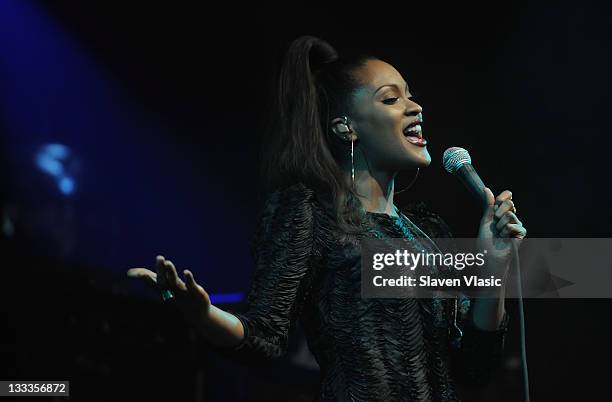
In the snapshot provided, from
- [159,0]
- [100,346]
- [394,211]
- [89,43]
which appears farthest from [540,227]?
[89,43]

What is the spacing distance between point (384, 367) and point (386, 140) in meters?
0.53

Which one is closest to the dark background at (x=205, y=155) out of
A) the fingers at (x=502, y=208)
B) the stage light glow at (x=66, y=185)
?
the stage light glow at (x=66, y=185)

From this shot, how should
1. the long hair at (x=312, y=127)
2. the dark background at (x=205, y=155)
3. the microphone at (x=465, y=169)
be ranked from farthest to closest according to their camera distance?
the dark background at (x=205, y=155) → the long hair at (x=312, y=127) → the microphone at (x=465, y=169)

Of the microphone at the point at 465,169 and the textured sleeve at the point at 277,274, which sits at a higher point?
the microphone at the point at 465,169

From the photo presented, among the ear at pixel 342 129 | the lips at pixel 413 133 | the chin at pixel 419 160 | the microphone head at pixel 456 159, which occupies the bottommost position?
the microphone head at pixel 456 159

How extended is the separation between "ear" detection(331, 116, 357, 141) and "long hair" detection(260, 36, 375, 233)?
0.02 metres

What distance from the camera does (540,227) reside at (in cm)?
278

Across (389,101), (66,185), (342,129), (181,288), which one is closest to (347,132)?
(342,129)

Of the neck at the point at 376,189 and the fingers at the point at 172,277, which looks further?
the neck at the point at 376,189

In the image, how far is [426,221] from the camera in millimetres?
1734

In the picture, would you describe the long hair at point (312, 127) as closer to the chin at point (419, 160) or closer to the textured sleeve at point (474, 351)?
the chin at point (419, 160)

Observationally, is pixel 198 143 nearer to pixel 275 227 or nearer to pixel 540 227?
pixel 540 227

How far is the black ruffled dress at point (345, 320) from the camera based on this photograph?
4.47 feet

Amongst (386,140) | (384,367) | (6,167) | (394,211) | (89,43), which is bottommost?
(384,367)
